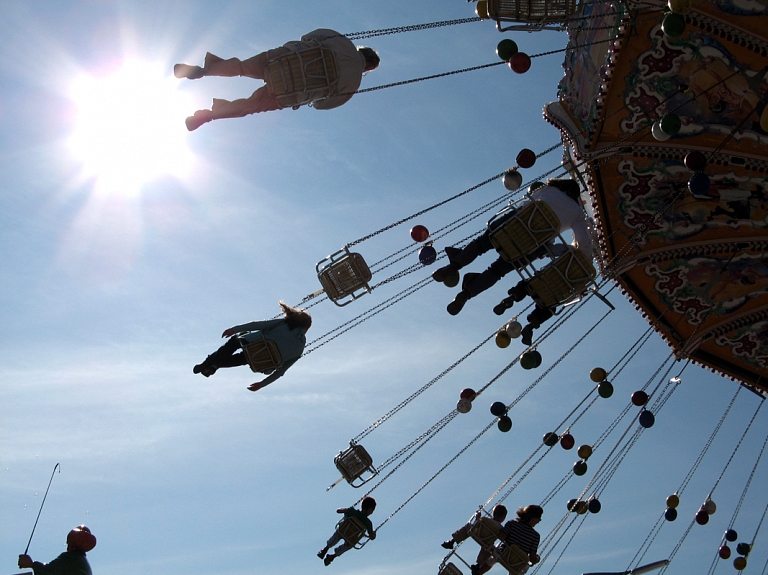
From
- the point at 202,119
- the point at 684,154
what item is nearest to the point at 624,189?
the point at 684,154

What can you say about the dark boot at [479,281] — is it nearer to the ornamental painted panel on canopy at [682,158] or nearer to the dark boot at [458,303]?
the dark boot at [458,303]

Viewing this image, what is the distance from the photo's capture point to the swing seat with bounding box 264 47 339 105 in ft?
22.1

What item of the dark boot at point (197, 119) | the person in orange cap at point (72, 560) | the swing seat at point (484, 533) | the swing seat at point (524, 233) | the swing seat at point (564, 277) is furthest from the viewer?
the swing seat at point (484, 533)

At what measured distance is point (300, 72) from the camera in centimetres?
681

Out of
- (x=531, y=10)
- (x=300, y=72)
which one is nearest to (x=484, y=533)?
(x=300, y=72)

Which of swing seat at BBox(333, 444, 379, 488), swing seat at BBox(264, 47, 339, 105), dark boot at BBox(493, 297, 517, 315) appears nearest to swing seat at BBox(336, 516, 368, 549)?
swing seat at BBox(333, 444, 379, 488)

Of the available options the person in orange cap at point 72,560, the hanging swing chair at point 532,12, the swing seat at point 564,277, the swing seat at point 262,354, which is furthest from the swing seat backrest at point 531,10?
the person in orange cap at point 72,560

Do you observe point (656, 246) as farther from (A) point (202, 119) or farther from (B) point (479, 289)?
(A) point (202, 119)

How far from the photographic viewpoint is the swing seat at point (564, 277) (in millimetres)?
7664

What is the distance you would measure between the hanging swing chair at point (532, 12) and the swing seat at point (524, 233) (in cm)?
161

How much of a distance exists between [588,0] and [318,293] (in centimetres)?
363

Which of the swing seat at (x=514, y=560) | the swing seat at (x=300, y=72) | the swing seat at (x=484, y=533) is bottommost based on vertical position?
the swing seat at (x=514, y=560)

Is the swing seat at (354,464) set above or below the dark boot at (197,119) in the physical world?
below

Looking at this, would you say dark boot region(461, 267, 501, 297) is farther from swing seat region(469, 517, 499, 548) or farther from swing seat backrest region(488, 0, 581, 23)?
swing seat region(469, 517, 499, 548)
